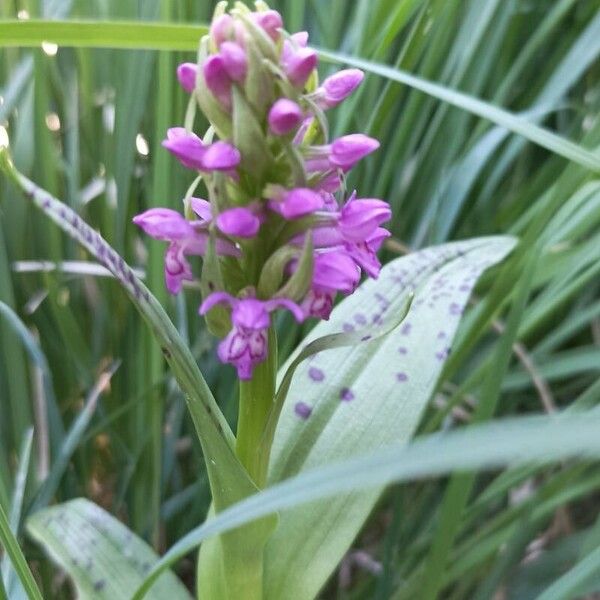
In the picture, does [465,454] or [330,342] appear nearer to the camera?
[465,454]

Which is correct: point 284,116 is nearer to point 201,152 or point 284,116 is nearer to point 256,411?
point 201,152

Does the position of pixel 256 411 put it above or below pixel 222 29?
below

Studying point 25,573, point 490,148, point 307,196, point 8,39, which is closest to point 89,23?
point 8,39

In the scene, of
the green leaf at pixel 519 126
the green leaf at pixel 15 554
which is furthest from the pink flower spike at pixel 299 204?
the green leaf at pixel 15 554

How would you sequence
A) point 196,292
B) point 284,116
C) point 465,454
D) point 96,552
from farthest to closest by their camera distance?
point 196,292, point 96,552, point 284,116, point 465,454

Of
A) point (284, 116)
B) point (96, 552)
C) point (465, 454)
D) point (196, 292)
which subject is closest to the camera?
point (465, 454)

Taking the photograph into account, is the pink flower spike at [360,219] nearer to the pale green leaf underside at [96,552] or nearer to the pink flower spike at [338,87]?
the pink flower spike at [338,87]

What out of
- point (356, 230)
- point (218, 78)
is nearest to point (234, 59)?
point (218, 78)

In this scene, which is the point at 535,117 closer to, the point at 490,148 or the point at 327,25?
the point at 490,148
